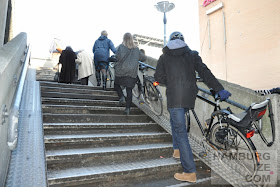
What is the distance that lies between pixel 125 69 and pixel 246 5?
9.67 m

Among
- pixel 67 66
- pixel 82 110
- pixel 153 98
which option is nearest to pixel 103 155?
pixel 82 110

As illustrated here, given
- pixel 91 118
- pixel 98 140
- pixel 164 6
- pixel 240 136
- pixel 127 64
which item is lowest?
pixel 98 140

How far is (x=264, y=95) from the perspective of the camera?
2.91 m

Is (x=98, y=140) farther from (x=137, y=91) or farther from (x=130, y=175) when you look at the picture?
(x=137, y=91)

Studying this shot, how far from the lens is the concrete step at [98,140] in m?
2.95

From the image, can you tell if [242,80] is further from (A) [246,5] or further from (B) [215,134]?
(B) [215,134]

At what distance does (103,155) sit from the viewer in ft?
9.50

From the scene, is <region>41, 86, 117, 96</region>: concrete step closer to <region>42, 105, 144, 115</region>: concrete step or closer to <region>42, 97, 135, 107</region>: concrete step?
<region>42, 97, 135, 107</region>: concrete step

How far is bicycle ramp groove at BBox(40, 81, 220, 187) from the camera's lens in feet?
8.33

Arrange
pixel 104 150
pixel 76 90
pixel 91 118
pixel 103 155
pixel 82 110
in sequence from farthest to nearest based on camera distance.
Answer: pixel 76 90, pixel 82 110, pixel 91 118, pixel 104 150, pixel 103 155

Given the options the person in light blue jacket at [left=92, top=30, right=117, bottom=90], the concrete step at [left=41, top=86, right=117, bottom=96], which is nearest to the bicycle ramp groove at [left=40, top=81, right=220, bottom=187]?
the concrete step at [left=41, top=86, right=117, bottom=96]

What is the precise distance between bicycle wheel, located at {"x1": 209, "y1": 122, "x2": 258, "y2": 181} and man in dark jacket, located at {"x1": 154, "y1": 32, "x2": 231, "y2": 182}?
44 cm

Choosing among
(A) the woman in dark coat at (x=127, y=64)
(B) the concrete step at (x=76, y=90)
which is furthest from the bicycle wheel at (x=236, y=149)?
(B) the concrete step at (x=76, y=90)

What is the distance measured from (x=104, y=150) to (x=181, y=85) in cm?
131
